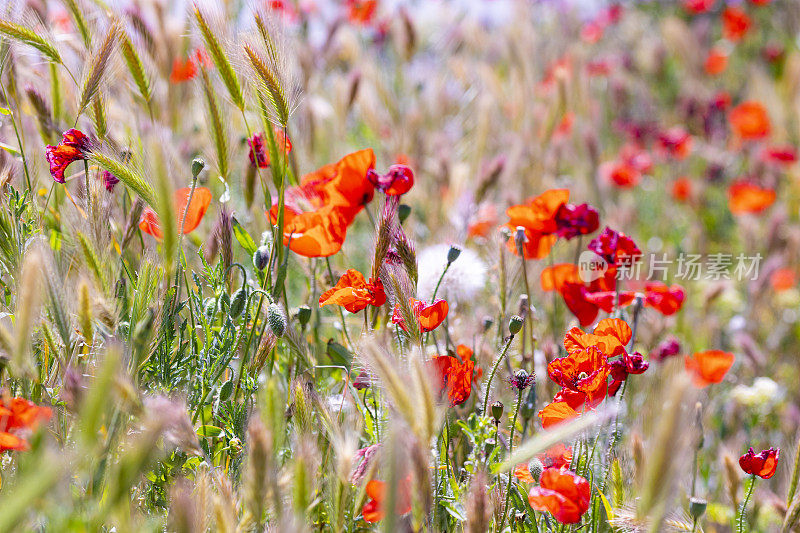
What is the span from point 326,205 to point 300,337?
0.95 feet

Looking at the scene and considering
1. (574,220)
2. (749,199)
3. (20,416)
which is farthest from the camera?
(749,199)

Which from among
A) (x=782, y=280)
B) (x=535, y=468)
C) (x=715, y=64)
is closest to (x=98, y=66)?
(x=535, y=468)

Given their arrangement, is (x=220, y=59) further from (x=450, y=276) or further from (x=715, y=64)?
(x=715, y=64)

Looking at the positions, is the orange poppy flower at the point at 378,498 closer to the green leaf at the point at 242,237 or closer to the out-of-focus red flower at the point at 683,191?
the green leaf at the point at 242,237

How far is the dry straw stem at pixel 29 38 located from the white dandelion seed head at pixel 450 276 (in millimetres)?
784

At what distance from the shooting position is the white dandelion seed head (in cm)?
153

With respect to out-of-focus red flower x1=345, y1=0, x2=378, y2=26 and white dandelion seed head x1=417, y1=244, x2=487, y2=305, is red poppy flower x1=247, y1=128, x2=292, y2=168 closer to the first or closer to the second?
white dandelion seed head x1=417, y1=244, x2=487, y2=305

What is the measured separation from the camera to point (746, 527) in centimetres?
144

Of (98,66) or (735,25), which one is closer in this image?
(98,66)

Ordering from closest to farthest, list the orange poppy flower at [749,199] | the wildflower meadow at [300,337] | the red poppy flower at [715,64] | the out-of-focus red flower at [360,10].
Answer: the wildflower meadow at [300,337] → the orange poppy flower at [749,199] → the out-of-focus red flower at [360,10] → the red poppy flower at [715,64]

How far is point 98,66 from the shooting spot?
1234 mm

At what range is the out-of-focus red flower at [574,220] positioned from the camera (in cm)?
145

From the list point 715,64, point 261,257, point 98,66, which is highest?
point 715,64

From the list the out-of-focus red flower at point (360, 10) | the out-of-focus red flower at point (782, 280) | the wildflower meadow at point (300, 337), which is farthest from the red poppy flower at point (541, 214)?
the out-of-focus red flower at point (360, 10)
